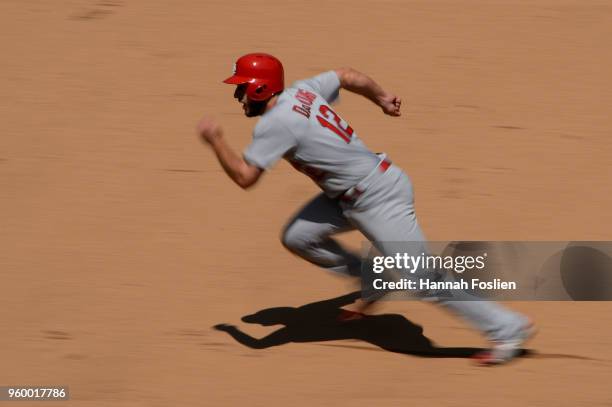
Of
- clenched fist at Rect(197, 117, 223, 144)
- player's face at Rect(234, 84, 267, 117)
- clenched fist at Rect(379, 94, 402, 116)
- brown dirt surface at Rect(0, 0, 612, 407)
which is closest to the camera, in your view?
clenched fist at Rect(197, 117, 223, 144)

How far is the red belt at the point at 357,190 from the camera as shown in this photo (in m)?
6.40

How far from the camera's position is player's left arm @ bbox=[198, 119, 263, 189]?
238 inches

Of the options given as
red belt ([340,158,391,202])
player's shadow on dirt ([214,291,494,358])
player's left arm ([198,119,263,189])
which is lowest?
player's shadow on dirt ([214,291,494,358])

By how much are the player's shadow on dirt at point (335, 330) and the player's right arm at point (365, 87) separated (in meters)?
1.30

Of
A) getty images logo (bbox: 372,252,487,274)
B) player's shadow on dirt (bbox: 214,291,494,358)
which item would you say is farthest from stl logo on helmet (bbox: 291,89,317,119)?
player's shadow on dirt (bbox: 214,291,494,358)

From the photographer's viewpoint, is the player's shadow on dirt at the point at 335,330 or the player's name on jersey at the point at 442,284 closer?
the player's name on jersey at the point at 442,284

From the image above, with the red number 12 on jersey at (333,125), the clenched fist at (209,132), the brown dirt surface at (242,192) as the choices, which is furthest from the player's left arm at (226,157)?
the brown dirt surface at (242,192)

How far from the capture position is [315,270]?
25.0 ft

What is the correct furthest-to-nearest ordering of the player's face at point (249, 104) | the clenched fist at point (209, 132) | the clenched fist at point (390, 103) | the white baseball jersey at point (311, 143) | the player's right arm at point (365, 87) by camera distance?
the clenched fist at point (390, 103) < the player's right arm at point (365, 87) < the player's face at point (249, 104) < the white baseball jersey at point (311, 143) < the clenched fist at point (209, 132)

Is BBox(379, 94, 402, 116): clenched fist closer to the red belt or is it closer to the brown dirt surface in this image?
the red belt

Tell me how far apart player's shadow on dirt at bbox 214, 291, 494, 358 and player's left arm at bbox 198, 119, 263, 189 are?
3.90 feet

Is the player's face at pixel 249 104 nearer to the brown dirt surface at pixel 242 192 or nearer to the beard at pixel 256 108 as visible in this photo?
the beard at pixel 256 108

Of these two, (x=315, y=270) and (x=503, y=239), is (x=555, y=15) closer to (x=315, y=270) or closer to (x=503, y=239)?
(x=503, y=239)

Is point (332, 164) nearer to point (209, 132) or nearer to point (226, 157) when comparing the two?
point (226, 157)
